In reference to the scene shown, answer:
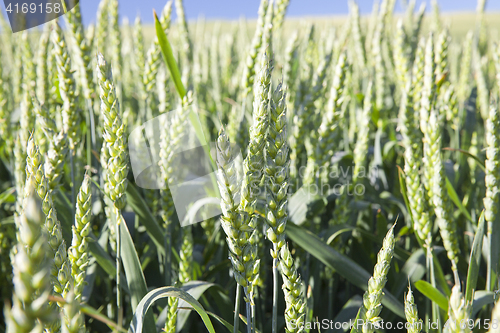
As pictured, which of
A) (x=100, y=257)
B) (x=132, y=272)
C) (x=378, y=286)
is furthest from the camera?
(x=100, y=257)

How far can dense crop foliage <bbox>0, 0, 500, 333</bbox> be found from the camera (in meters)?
0.58

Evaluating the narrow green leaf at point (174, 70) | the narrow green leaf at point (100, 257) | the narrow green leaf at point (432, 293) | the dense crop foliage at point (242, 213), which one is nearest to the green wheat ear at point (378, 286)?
the dense crop foliage at point (242, 213)

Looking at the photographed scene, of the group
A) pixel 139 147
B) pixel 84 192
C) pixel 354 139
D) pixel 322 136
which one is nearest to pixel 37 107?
pixel 84 192

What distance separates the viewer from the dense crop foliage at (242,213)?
58 cm

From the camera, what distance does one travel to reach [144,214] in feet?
3.43

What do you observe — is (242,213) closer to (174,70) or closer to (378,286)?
(378,286)

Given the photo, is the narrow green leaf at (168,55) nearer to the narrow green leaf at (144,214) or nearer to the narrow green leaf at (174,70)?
the narrow green leaf at (174,70)

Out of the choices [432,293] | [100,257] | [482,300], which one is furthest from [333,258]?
[100,257]

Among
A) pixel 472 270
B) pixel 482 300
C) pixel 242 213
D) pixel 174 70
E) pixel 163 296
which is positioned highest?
pixel 174 70

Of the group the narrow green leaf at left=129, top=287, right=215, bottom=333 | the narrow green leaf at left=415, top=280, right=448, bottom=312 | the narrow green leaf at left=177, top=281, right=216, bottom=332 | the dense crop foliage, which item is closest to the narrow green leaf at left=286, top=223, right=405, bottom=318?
the dense crop foliage

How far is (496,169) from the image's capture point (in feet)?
2.97

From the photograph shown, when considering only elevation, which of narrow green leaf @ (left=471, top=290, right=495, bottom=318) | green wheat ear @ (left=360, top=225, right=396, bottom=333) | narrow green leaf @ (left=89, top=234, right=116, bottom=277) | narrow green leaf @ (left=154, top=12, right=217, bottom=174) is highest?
narrow green leaf @ (left=154, top=12, right=217, bottom=174)

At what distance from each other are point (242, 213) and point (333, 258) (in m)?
0.50

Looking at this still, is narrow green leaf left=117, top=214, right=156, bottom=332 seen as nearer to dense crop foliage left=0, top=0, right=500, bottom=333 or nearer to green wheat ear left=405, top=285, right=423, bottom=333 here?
dense crop foliage left=0, top=0, right=500, bottom=333
